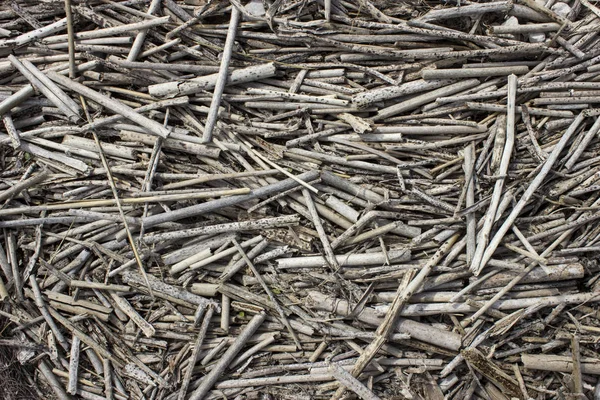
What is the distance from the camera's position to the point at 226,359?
11.9 ft

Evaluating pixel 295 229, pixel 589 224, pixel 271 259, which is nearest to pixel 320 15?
pixel 295 229

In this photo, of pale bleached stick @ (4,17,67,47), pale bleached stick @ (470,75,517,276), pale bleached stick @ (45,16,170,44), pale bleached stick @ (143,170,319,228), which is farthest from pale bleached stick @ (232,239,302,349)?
pale bleached stick @ (4,17,67,47)

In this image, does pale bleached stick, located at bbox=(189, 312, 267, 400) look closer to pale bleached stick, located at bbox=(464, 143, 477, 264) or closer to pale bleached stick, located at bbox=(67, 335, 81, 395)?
pale bleached stick, located at bbox=(67, 335, 81, 395)

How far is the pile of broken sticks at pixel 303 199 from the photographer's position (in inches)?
137

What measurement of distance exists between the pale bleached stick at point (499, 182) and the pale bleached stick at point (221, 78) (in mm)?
2230

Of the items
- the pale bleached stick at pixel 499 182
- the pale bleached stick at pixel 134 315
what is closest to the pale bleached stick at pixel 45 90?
the pale bleached stick at pixel 134 315

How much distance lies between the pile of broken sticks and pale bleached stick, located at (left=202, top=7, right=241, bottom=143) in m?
0.02

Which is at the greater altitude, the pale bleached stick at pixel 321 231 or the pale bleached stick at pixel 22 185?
the pale bleached stick at pixel 321 231

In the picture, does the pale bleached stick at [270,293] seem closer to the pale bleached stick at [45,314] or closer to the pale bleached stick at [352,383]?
the pale bleached stick at [352,383]

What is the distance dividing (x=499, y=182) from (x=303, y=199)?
4.90ft

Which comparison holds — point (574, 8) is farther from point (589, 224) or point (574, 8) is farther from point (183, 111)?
point (183, 111)

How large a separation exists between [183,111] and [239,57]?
661 millimetres

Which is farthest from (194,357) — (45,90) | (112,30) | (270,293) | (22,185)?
(112,30)

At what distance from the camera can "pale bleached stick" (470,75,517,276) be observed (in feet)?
11.3
